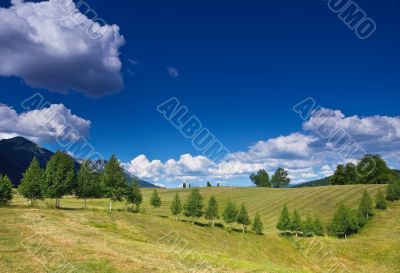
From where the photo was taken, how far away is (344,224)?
110 meters

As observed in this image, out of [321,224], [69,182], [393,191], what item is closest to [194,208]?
[69,182]

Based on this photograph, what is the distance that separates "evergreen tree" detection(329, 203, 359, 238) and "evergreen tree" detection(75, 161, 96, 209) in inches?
2883

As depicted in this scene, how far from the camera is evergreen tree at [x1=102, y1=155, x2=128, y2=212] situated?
10100cm

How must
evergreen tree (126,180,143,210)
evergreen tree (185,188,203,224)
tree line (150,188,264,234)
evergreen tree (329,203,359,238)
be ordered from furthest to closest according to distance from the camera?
1. evergreen tree (329,203,359,238)
2. evergreen tree (185,188,203,224)
3. evergreen tree (126,180,143,210)
4. tree line (150,188,264,234)

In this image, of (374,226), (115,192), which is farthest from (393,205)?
(115,192)

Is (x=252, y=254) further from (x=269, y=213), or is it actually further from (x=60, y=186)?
(x=269, y=213)

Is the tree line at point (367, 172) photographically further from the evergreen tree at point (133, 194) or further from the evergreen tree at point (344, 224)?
the evergreen tree at point (133, 194)

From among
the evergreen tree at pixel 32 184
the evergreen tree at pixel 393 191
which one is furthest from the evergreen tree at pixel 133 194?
the evergreen tree at pixel 393 191

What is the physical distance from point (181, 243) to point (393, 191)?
9513cm

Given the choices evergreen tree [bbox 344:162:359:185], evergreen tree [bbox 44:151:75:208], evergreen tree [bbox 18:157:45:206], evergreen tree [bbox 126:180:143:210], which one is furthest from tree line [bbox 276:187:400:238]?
evergreen tree [bbox 344:162:359:185]

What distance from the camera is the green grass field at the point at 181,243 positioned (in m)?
35.1

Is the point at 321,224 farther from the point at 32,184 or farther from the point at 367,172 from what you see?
the point at 367,172

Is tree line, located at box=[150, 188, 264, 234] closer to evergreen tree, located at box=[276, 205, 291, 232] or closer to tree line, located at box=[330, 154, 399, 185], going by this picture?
evergreen tree, located at box=[276, 205, 291, 232]

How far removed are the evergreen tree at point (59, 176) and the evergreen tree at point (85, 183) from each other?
16.0ft
